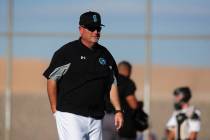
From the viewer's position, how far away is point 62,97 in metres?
6.95

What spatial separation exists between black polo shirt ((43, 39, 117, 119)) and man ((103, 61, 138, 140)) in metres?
2.16

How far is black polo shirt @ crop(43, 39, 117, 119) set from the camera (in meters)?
6.93

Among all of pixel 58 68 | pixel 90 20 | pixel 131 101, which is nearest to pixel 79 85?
pixel 58 68

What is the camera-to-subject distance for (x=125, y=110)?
959 centimetres

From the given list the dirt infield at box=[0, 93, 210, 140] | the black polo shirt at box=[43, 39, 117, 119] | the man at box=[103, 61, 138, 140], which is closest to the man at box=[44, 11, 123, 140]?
the black polo shirt at box=[43, 39, 117, 119]

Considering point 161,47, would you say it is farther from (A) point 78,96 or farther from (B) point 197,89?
(A) point 78,96

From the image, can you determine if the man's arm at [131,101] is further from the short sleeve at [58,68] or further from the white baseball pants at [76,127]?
the short sleeve at [58,68]

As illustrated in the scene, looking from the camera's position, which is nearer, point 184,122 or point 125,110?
point 184,122

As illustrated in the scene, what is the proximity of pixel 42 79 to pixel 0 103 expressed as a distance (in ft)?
2.32

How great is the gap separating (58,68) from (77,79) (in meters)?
0.17

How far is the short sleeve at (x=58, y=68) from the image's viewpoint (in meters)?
6.91

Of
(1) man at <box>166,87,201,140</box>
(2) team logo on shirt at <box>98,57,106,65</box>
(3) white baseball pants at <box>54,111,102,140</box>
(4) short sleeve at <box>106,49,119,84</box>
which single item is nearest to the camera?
(3) white baseball pants at <box>54,111,102,140</box>

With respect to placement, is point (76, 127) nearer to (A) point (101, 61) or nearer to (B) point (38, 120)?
(A) point (101, 61)

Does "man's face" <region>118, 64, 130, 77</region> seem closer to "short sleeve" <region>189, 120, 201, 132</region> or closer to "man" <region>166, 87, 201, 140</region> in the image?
"man" <region>166, 87, 201, 140</region>
